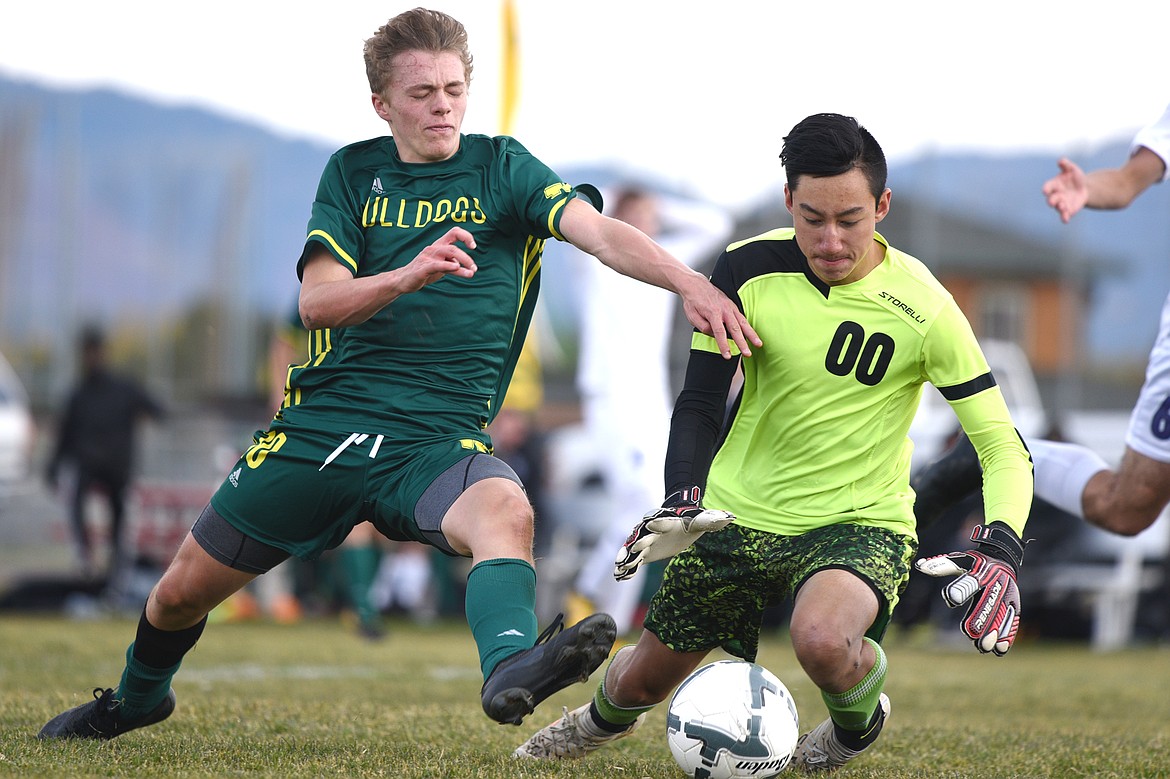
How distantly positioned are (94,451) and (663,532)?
10659 millimetres

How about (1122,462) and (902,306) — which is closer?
(902,306)

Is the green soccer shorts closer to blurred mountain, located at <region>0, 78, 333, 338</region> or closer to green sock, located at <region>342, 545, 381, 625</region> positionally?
green sock, located at <region>342, 545, 381, 625</region>

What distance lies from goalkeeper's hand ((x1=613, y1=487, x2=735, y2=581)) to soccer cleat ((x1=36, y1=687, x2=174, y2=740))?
1756 mm

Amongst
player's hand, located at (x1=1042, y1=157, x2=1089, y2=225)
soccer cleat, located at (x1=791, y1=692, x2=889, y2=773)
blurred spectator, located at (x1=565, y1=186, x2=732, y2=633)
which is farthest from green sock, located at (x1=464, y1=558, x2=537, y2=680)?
blurred spectator, located at (x1=565, y1=186, x2=732, y2=633)

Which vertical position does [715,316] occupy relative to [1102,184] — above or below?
below

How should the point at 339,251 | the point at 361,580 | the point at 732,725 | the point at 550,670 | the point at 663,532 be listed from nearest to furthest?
the point at 550,670 → the point at 663,532 → the point at 732,725 → the point at 339,251 → the point at 361,580

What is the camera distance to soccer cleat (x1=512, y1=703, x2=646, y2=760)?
4.36 m

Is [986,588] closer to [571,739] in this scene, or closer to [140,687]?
[571,739]

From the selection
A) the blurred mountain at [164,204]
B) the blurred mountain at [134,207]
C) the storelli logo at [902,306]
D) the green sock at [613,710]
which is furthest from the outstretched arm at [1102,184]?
the blurred mountain at [134,207]

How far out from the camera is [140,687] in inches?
170

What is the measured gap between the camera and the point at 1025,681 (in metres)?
8.38

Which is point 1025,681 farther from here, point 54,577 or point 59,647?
point 54,577

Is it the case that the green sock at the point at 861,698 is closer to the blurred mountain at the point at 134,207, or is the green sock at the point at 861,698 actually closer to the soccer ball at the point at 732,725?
the soccer ball at the point at 732,725

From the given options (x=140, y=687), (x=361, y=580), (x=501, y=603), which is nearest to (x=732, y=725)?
(x=501, y=603)
